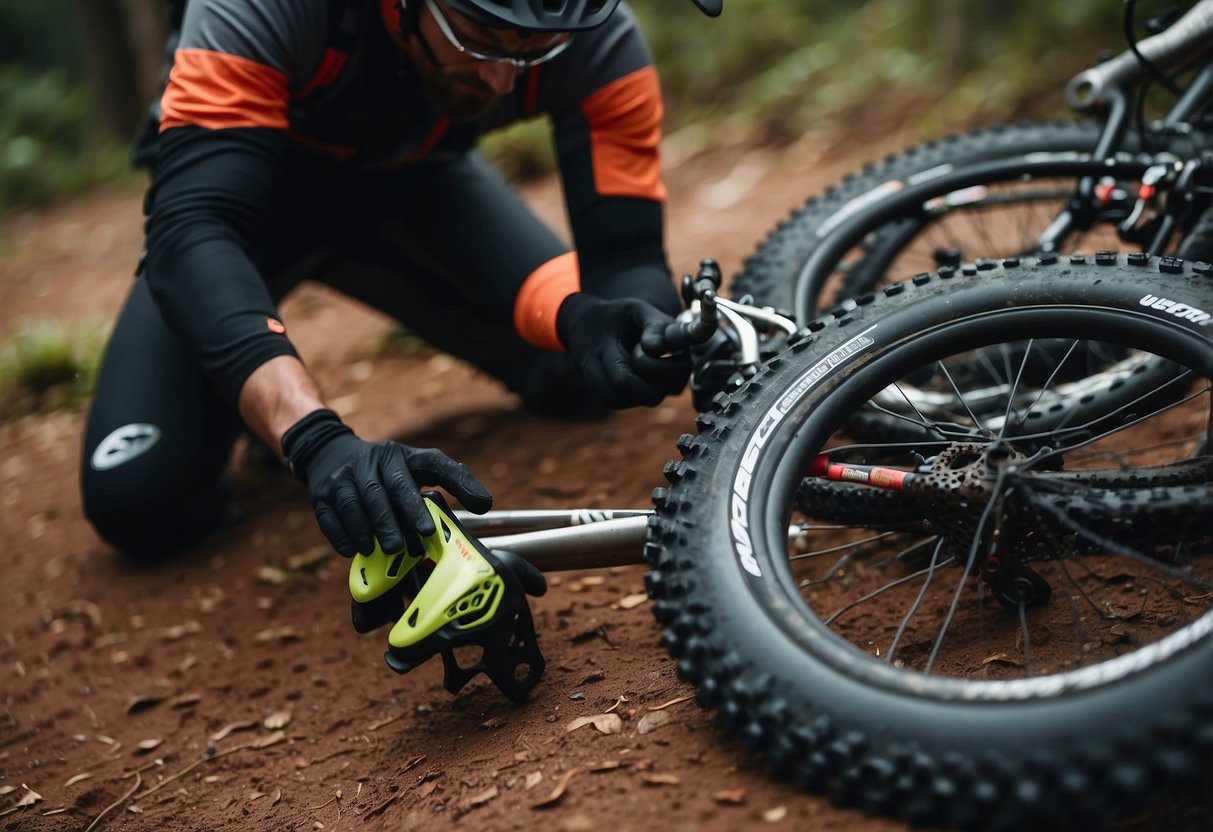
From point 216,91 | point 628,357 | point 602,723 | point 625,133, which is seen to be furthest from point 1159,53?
point 216,91

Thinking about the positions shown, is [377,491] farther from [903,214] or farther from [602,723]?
[903,214]

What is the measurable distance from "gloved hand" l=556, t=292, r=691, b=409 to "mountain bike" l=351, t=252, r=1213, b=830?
10 cm

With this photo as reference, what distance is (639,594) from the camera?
9.50 ft

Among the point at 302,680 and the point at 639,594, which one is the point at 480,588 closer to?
the point at 639,594

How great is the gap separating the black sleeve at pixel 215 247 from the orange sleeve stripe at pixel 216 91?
30mm

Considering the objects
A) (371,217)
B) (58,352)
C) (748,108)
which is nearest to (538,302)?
(371,217)

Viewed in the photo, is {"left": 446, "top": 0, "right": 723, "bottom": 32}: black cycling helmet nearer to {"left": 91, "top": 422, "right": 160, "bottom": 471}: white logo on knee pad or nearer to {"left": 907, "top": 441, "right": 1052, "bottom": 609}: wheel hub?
{"left": 907, "top": 441, "right": 1052, "bottom": 609}: wheel hub

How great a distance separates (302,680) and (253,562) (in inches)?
32.0

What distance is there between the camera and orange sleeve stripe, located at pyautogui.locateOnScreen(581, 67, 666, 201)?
3250 millimetres

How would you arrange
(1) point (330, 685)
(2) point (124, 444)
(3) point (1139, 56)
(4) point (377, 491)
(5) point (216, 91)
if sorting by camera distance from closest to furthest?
(4) point (377, 491) < (5) point (216, 91) < (1) point (330, 685) < (3) point (1139, 56) < (2) point (124, 444)

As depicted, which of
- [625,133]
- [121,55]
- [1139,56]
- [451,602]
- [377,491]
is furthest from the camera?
[121,55]

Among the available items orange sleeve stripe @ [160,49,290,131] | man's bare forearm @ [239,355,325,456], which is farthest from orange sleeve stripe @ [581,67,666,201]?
man's bare forearm @ [239,355,325,456]

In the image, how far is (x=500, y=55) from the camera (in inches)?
109

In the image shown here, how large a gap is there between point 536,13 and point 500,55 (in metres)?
0.22
